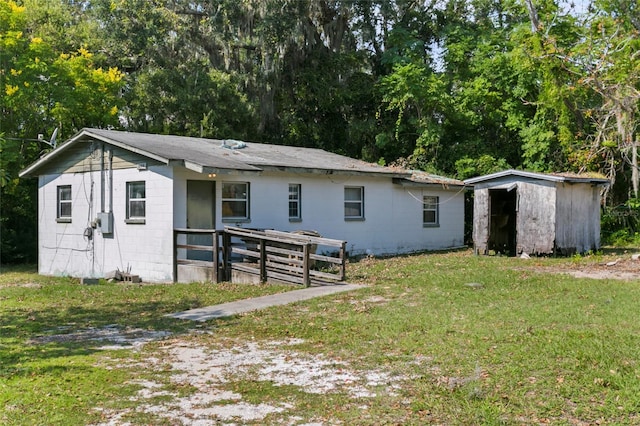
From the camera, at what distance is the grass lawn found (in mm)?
Result: 5352

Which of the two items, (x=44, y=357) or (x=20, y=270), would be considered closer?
(x=44, y=357)

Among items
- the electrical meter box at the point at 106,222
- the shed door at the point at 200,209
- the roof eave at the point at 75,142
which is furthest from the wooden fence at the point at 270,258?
the electrical meter box at the point at 106,222

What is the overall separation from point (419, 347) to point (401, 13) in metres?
27.2

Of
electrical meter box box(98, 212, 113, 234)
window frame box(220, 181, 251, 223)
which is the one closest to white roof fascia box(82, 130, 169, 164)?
electrical meter box box(98, 212, 113, 234)

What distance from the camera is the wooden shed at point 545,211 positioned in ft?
59.1

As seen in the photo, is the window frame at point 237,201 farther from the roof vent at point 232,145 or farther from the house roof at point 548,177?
the house roof at point 548,177

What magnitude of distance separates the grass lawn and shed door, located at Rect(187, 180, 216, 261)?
3172 mm

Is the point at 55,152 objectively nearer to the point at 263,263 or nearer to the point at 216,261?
the point at 216,261

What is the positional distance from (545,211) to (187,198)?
1043cm

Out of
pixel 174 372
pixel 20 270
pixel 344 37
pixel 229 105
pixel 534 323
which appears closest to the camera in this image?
pixel 174 372

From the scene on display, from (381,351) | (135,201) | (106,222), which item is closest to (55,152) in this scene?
(106,222)

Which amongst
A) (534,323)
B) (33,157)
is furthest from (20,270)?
(534,323)

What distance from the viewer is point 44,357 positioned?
7340 millimetres

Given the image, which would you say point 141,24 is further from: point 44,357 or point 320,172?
point 44,357
